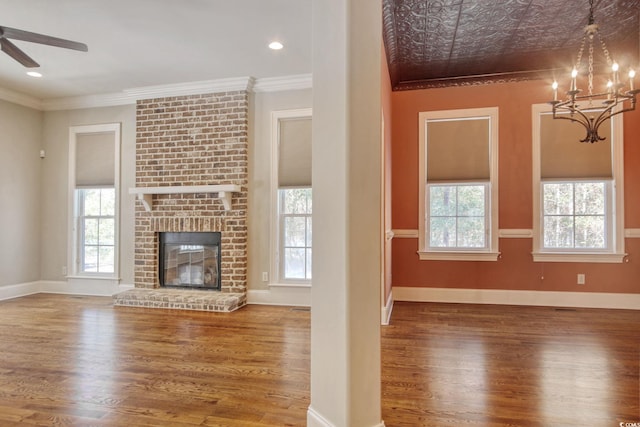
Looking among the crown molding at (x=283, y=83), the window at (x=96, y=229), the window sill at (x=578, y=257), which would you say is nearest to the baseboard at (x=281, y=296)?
the window at (x=96, y=229)

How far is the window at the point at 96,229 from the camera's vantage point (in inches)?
209

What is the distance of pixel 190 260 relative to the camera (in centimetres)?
495

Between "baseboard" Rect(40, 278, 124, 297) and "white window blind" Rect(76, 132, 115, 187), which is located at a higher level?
"white window blind" Rect(76, 132, 115, 187)

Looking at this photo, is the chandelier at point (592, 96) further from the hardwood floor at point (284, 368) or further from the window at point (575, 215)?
the hardwood floor at point (284, 368)

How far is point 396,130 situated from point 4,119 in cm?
550

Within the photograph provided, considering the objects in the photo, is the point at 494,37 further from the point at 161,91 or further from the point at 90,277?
the point at 90,277

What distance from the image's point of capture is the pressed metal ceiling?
3.15m

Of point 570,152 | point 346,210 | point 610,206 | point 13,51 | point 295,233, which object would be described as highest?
point 13,51

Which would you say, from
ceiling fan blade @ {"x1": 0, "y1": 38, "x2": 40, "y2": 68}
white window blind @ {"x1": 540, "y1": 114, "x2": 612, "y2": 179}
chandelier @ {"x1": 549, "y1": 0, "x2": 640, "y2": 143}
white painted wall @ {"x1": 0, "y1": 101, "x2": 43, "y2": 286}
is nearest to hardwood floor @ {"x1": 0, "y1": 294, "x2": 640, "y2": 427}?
white painted wall @ {"x1": 0, "y1": 101, "x2": 43, "y2": 286}

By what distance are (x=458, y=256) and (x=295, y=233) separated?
2.18m

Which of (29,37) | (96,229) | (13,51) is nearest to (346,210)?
(29,37)

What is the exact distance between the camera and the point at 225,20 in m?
3.27

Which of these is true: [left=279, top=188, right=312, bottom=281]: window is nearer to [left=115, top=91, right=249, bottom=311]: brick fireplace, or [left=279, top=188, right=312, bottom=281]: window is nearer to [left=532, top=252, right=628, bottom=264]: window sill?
[left=115, top=91, right=249, bottom=311]: brick fireplace

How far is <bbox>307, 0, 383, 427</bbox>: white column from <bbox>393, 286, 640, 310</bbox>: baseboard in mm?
3279
